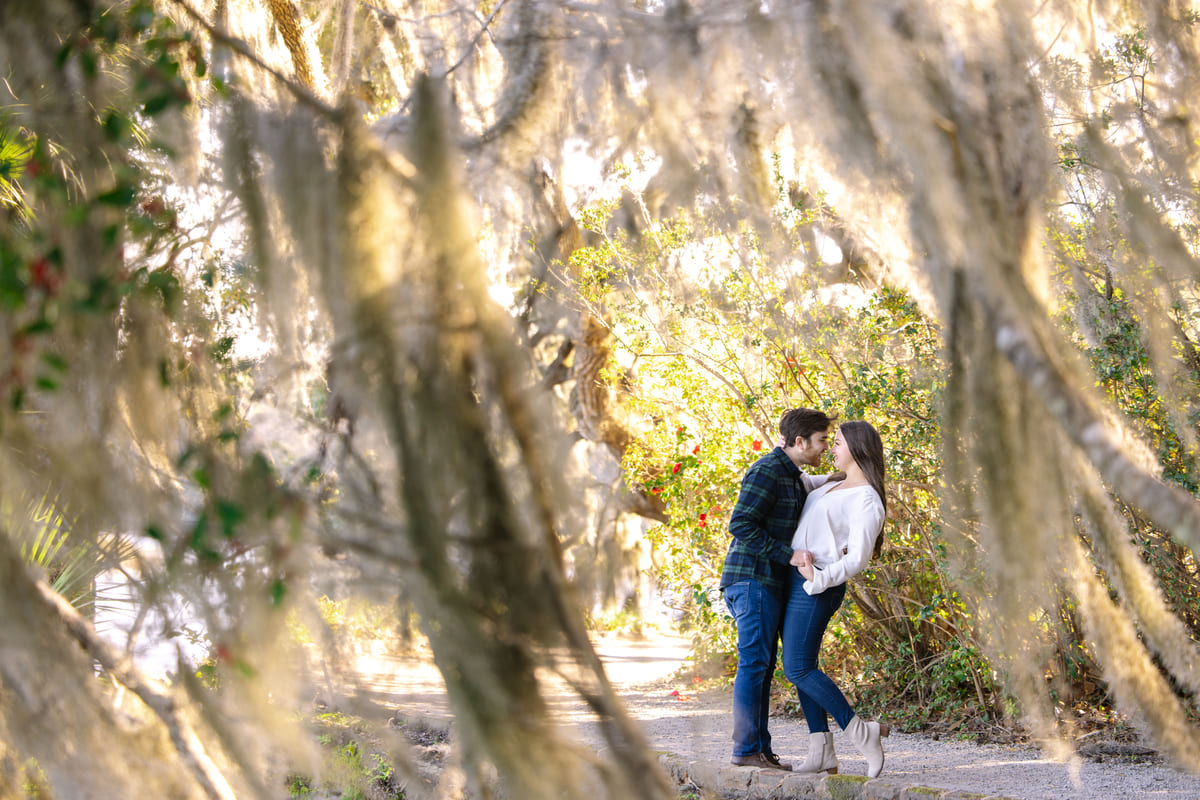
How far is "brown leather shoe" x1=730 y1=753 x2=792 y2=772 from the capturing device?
3416mm

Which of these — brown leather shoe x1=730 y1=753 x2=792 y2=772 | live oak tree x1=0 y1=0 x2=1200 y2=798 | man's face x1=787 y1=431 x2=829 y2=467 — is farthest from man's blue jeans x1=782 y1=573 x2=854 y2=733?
live oak tree x1=0 y1=0 x2=1200 y2=798

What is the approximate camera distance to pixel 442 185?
1513mm

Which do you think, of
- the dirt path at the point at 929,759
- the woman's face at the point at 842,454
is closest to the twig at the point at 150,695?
the dirt path at the point at 929,759

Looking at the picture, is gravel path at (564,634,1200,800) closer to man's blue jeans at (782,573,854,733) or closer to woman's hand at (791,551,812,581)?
man's blue jeans at (782,573,854,733)

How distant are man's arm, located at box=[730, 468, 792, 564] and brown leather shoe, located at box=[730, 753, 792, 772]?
0.76 meters

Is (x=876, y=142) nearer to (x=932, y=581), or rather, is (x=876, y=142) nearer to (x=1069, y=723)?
(x=1069, y=723)

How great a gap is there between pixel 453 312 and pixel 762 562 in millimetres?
2144

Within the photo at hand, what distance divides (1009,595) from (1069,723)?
2.96 meters

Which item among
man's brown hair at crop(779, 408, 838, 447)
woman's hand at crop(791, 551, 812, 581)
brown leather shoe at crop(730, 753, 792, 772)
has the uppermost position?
man's brown hair at crop(779, 408, 838, 447)

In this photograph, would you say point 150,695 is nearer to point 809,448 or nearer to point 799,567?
point 799,567

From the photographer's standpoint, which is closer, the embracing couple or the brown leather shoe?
the embracing couple

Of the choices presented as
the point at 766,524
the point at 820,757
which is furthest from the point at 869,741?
the point at 766,524

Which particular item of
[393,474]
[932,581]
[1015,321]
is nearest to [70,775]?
[393,474]

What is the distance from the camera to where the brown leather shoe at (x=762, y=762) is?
3.42 metres
